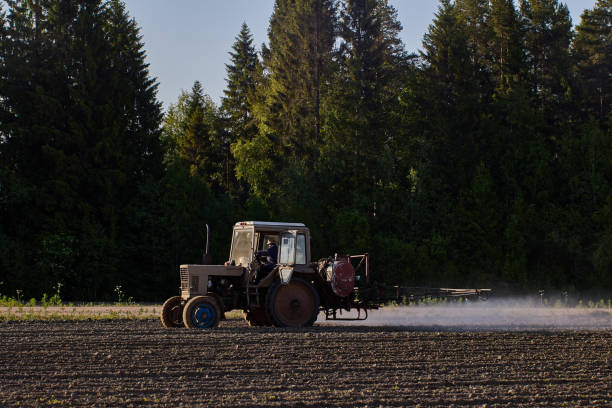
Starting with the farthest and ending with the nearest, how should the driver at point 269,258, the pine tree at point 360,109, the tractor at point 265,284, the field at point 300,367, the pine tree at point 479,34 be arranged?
the pine tree at point 479,34, the pine tree at point 360,109, the driver at point 269,258, the tractor at point 265,284, the field at point 300,367

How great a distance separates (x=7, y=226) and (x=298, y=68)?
20.3 metres

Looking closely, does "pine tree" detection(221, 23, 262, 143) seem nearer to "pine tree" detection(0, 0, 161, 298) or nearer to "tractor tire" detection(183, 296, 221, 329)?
"pine tree" detection(0, 0, 161, 298)

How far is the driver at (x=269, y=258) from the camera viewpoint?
59.1 feet

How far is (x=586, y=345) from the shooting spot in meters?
15.0

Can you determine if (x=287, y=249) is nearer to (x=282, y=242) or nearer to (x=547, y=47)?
(x=282, y=242)

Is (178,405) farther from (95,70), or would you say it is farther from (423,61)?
(423,61)

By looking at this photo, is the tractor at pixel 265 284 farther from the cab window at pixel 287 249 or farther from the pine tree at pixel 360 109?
the pine tree at pixel 360 109

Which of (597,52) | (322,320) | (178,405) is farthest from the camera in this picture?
(597,52)

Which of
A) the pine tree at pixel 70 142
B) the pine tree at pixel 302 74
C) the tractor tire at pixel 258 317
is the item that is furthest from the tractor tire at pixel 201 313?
the pine tree at pixel 302 74

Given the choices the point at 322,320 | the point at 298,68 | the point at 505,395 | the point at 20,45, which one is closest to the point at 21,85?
the point at 20,45

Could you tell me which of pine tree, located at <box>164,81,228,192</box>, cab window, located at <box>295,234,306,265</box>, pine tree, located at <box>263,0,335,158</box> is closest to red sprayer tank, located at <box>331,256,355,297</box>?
cab window, located at <box>295,234,306,265</box>

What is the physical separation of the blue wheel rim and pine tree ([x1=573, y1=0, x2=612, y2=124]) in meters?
44.0

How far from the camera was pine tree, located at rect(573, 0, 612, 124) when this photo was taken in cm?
5591

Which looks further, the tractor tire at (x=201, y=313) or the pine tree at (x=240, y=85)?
the pine tree at (x=240, y=85)
